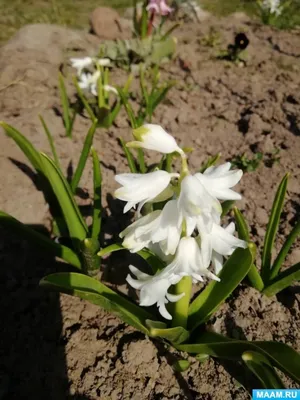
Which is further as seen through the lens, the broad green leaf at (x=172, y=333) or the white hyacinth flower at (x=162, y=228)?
the broad green leaf at (x=172, y=333)

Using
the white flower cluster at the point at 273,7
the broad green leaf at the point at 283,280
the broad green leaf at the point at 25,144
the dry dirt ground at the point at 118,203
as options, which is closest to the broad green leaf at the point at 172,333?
the dry dirt ground at the point at 118,203

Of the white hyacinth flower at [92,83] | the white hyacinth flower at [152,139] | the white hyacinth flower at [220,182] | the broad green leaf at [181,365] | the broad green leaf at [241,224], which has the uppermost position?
the white hyacinth flower at [152,139]

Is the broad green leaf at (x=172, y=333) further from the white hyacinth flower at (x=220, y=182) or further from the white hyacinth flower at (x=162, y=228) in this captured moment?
the white hyacinth flower at (x=220, y=182)

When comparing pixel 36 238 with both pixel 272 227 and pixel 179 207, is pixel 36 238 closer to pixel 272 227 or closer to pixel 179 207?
pixel 179 207

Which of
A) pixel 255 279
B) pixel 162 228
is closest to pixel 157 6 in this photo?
pixel 255 279

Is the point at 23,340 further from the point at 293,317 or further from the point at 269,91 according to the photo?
the point at 269,91

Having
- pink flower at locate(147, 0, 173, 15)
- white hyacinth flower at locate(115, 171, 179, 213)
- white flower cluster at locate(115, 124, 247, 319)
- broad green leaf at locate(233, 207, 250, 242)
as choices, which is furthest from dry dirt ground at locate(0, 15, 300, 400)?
white hyacinth flower at locate(115, 171, 179, 213)

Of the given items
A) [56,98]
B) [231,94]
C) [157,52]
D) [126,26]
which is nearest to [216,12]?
[126,26]

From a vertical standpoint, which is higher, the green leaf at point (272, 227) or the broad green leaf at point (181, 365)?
the green leaf at point (272, 227)
